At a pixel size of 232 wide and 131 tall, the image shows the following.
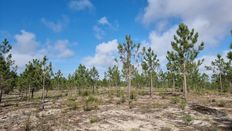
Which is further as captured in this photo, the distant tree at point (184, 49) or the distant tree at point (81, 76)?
the distant tree at point (81, 76)

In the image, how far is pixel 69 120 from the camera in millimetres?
21078

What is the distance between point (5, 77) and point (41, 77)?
12.2 m

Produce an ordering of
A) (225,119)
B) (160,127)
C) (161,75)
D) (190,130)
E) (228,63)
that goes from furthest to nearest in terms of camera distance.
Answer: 1. (161,75)
2. (228,63)
3. (225,119)
4. (160,127)
5. (190,130)

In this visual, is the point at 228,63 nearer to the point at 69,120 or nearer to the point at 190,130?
the point at 190,130

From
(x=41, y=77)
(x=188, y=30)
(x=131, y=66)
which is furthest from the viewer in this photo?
(x=131, y=66)

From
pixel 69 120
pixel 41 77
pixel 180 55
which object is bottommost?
pixel 69 120

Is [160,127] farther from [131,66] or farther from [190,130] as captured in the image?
[131,66]

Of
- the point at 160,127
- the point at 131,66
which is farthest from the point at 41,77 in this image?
the point at 160,127

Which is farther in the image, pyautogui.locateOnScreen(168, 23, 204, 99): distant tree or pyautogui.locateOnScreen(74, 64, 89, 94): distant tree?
pyautogui.locateOnScreen(74, 64, 89, 94): distant tree

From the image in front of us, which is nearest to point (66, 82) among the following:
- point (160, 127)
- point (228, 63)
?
point (228, 63)

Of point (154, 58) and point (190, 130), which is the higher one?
point (154, 58)

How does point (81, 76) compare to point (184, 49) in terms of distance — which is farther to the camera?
point (81, 76)

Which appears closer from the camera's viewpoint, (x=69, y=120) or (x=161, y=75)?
(x=69, y=120)

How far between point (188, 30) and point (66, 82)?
52698mm
